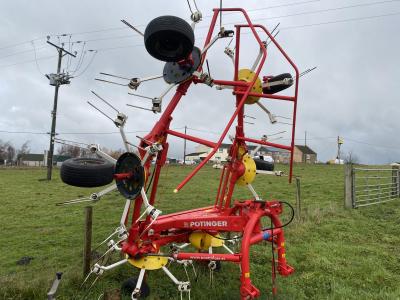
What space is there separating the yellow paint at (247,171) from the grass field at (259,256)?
1.48m

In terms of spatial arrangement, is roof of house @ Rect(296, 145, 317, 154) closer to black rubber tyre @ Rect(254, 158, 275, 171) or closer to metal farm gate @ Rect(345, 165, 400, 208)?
metal farm gate @ Rect(345, 165, 400, 208)

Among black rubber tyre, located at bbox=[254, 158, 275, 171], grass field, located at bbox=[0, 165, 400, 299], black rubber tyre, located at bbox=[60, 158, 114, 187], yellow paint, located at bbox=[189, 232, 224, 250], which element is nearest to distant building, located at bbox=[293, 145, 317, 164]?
grass field, located at bbox=[0, 165, 400, 299]

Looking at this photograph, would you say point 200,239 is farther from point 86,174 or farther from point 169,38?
point 169,38

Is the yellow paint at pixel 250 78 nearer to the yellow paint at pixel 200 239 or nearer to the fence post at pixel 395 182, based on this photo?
the yellow paint at pixel 200 239

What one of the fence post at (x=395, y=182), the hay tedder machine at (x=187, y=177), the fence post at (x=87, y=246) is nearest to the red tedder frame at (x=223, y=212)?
the hay tedder machine at (x=187, y=177)

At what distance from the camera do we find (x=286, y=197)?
18781mm

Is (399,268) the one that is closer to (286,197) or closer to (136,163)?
(136,163)

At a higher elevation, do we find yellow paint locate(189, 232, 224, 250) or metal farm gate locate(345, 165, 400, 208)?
metal farm gate locate(345, 165, 400, 208)

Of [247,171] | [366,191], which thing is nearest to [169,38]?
[247,171]

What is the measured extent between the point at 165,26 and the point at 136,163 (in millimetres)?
1936

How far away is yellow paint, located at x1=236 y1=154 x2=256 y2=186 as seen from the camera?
653 cm

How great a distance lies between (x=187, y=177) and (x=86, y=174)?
140cm

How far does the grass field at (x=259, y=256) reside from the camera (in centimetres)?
589

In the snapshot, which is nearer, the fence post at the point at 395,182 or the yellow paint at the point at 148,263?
the yellow paint at the point at 148,263
